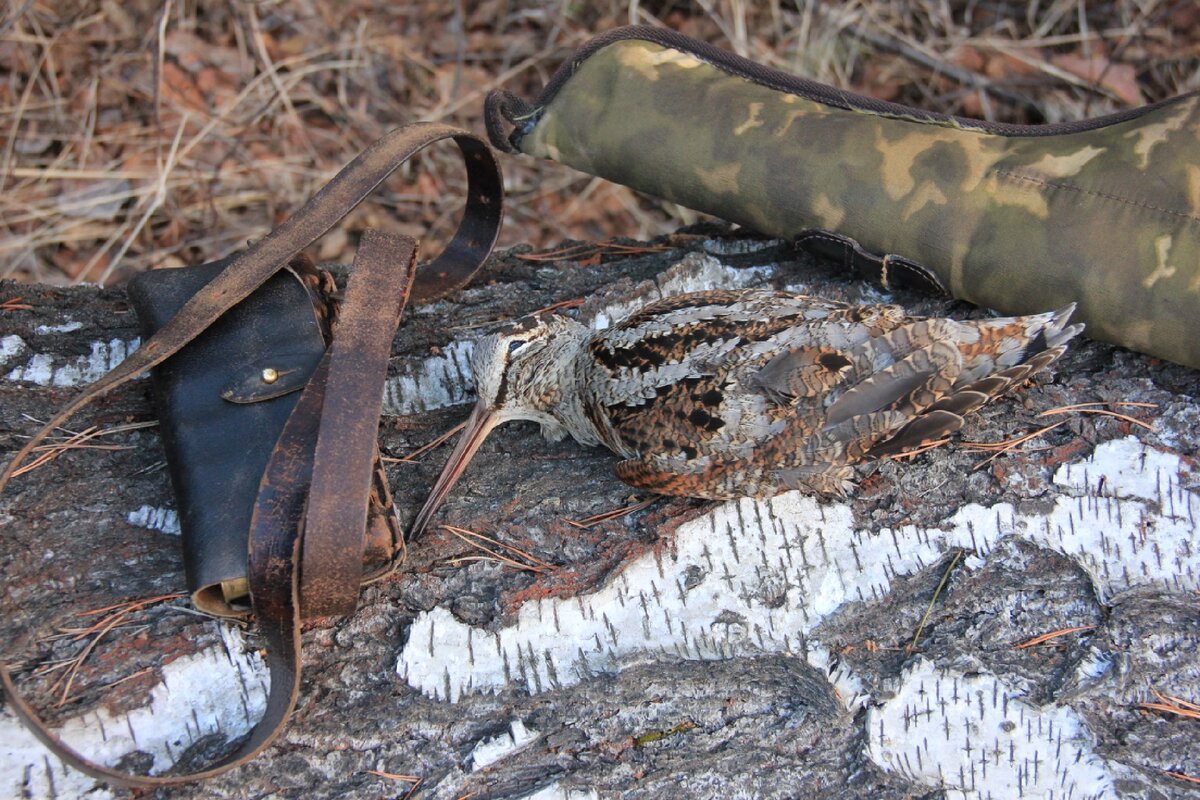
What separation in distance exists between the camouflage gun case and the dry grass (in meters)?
1.67

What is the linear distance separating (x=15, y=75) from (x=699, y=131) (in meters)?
3.86

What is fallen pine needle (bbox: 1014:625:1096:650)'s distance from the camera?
8.34 ft

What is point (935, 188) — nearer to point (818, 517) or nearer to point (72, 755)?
point (818, 517)

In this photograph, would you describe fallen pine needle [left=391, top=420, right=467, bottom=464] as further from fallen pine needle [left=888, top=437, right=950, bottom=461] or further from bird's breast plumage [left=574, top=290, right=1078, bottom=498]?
fallen pine needle [left=888, top=437, right=950, bottom=461]

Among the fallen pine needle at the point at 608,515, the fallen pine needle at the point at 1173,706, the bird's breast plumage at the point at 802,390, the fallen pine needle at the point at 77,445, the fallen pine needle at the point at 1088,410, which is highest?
the fallen pine needle at the point at 77,445

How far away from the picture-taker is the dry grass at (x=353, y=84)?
15.6ft

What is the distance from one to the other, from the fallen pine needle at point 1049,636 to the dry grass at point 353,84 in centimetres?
316

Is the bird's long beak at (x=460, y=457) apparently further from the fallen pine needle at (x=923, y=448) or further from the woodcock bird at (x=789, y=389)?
the fallen pine needle at (x=923, y=448)

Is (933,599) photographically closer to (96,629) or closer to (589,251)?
(589,251)

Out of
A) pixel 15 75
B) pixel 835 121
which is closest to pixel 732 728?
pixel 835 121

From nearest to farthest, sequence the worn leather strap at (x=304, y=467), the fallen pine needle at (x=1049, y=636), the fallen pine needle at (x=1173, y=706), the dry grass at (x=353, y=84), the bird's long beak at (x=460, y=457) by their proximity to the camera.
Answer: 1. the worn leather strap at (x=304, y=467)
2. the fallen pine needle at (x=1173, y=706)
3. the fallen pine needle at (x=1049, y=636)
4. the bird's long beak at (x=460, y=457)
5. the dry grass at (x=353, y=84)

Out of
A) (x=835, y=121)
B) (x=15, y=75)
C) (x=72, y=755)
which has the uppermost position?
(x=15, y=75)

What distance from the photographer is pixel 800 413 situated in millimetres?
2789

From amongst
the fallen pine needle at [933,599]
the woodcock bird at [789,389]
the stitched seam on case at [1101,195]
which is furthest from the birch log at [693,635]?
the stitched seam on case at [1101,195]
